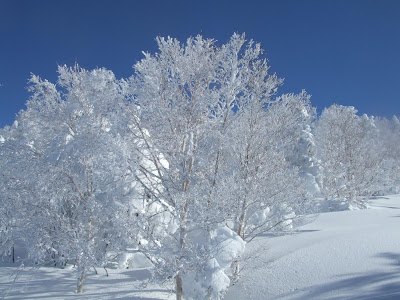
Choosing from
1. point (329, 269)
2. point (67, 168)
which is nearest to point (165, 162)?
point (67, 168)

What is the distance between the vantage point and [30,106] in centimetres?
751

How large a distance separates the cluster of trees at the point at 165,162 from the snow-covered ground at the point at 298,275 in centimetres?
75

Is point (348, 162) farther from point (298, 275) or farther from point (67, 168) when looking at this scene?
point (67, 168)

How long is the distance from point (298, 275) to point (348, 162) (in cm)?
1360

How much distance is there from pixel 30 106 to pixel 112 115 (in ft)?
10.9

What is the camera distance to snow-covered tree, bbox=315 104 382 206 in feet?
57.6

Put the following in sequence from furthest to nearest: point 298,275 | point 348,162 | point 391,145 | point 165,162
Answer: point 391,145 < point 348,162 < point 165,162 < point 298,275

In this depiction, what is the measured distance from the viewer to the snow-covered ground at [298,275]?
5571mm

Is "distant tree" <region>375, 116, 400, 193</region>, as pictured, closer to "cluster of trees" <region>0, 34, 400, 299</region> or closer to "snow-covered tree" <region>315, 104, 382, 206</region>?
"snow-covered tree" <region>315, 104, 382, 206</region>

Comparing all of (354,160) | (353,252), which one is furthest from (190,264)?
(354,160)

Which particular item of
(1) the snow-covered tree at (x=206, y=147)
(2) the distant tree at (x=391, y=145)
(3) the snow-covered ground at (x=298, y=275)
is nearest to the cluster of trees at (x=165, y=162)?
(1) the snow-covered tree at (x=206, y=147)

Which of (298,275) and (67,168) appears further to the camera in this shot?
(67,168)

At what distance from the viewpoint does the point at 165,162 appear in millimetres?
7152

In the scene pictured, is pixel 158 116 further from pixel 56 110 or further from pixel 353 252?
pixel 353 252
